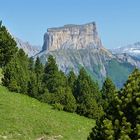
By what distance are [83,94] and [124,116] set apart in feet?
172

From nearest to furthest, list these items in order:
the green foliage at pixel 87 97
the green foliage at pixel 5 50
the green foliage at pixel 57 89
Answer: the green foliage at pixel 57 89 → the green foliage at pixel 87 97 → the green foliage at pixel 5 50

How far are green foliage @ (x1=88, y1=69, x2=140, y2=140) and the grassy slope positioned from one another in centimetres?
2204

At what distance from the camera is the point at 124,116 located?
1675 centimetres

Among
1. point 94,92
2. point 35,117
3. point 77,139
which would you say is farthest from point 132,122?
point 94,92

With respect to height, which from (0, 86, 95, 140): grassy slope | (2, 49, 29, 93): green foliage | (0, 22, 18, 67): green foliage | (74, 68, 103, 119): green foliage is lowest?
(0, 86, 95, 140): grassy slope

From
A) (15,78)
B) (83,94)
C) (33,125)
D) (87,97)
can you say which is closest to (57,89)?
(83,94)

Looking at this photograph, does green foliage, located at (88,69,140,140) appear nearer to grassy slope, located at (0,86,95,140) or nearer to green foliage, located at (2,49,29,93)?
grassy slope, located at (0,86,95,140)

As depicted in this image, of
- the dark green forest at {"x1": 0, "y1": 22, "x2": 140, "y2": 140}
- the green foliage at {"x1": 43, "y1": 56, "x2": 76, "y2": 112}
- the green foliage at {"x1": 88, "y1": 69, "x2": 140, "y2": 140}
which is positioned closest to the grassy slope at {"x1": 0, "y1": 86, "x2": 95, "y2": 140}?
the dark green forest at {"x1": 0, "y1": 22, "x2": 140, "y2": 140}

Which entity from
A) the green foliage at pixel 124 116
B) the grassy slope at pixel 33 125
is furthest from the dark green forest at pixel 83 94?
the grassy slope at pixel 33 125

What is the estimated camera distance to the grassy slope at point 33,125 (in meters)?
39.6

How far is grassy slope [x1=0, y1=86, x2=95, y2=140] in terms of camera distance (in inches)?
1558

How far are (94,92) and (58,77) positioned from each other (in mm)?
8151

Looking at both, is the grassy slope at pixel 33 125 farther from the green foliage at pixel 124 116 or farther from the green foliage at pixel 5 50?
the green foliage at pixel 5 50

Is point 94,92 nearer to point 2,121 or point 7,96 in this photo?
point 7,96
